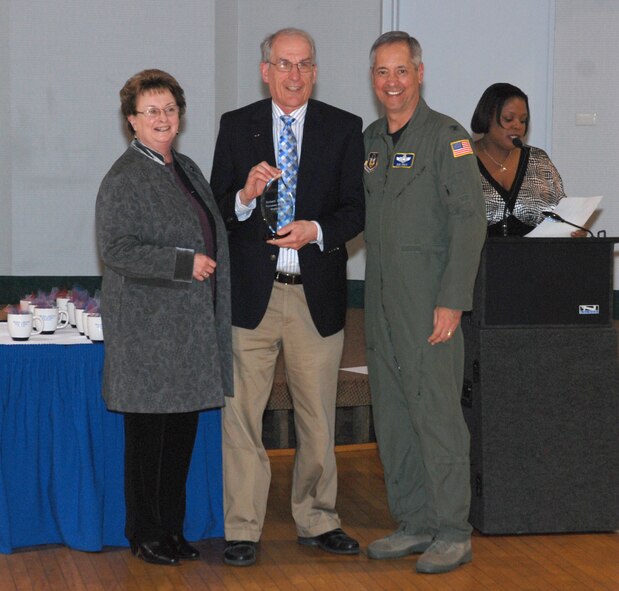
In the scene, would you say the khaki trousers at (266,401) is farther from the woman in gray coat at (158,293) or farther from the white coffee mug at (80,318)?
the white coffee mug at (80,318)

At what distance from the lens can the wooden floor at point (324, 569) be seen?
324 centimetres

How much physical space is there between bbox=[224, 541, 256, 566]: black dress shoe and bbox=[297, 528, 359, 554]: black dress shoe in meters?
0.25

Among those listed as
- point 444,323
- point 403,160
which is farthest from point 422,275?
point 403,160

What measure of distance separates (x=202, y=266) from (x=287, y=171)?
0.45 metres

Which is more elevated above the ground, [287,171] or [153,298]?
[287,171]

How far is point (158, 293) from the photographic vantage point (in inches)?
127

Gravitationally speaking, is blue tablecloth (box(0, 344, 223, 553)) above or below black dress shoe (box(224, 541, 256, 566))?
above

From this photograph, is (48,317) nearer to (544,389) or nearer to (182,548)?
(182,548)

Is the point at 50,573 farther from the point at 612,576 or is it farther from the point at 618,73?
the point at 618,73

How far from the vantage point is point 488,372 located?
3.69 meters

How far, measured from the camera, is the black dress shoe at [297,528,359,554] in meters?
3.50

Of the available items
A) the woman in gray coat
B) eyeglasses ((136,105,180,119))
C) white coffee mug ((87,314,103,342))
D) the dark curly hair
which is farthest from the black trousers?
the dark curly hair

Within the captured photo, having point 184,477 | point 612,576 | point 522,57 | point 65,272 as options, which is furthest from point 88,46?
point 612,576

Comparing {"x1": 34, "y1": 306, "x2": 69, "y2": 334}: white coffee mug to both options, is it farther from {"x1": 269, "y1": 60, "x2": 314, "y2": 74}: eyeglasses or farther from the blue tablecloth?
{"x1": 269, "y1": 60, "x2": 314, "y2": 74}: eyeglasses
